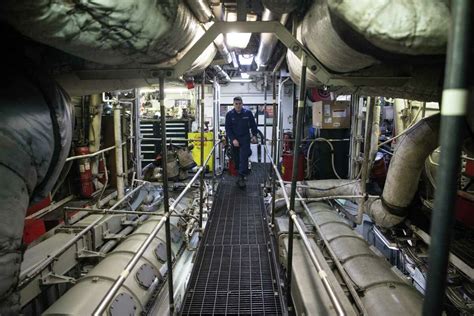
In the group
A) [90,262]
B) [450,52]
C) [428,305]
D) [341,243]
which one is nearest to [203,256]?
[90,262]

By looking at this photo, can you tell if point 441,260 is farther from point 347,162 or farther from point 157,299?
point 347,162

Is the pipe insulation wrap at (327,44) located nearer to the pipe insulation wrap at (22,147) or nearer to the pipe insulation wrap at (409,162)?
the pipe insulation wrap at (409,162)

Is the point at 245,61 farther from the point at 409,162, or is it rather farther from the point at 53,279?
the point at 53,279

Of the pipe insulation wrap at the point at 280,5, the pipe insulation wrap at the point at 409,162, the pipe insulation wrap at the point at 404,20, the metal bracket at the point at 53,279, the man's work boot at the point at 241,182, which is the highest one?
the pipe insulation wrap at the point at 280,5

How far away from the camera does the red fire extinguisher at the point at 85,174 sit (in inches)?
183

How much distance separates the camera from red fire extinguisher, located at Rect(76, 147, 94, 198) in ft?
15.3

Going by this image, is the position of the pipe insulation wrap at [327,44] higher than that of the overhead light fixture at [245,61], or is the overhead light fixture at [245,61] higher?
the overhead light fixture at [245,61]

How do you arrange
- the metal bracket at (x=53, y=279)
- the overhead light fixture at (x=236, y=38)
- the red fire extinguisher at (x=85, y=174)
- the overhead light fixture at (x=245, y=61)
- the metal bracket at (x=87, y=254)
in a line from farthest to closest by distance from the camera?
the overhead light fixture at (x=245, y=61), the red fire extinguisher at (x=85, y=174), the metal bracket at (x=87, y=254), the overhead light fixture at (x=236, y=38), the metal bracket at (x=53, y=279)

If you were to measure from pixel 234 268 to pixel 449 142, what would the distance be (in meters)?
2.99

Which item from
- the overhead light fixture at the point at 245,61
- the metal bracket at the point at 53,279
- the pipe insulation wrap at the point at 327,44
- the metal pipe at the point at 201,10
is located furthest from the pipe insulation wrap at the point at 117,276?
the overhead light fixture at the point at 245,61

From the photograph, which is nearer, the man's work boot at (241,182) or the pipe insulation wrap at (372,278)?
the pipe insulation wrap at (372,278)

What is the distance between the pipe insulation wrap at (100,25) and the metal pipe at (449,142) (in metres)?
1.15

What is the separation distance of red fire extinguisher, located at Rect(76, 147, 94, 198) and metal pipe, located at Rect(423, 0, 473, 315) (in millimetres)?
4727

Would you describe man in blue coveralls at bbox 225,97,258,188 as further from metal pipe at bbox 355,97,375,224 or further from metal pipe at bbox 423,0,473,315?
metal pipe at bbox 423,0,473,315
